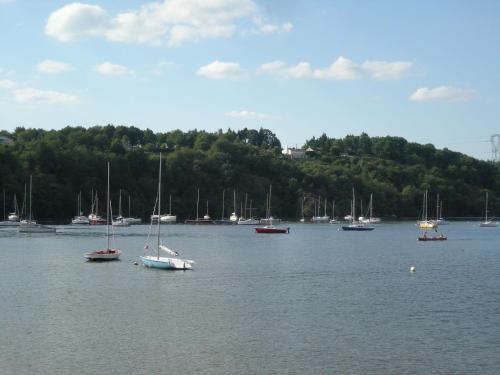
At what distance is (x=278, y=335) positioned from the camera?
3747 cm

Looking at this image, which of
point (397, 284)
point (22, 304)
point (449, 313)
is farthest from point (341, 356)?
point (397, 284)

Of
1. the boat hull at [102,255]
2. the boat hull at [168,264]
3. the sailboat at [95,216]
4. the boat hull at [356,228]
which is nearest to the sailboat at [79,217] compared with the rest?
the sailboat at [95,216]

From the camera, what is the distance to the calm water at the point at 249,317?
105 feet

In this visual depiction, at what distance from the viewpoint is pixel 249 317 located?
4250cm

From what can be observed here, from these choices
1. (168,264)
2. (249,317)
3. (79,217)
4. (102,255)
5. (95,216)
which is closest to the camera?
(249,317)

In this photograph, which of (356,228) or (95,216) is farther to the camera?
(95,216)

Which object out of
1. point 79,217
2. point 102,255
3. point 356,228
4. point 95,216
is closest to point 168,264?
point 102,255

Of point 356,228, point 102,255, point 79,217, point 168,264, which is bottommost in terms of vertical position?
point 168,264

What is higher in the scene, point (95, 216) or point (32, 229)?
point (95, 216)

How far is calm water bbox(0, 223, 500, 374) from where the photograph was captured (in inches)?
1260

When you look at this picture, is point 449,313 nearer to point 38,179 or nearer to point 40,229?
point 40,229

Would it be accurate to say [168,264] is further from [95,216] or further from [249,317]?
[95,216]

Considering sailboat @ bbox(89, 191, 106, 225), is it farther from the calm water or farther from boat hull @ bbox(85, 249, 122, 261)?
boat hull @ bbox(85, 249, 122, 261)

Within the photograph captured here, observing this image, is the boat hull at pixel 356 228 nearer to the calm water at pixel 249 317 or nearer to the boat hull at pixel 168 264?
the calm water at pixel 249 317
